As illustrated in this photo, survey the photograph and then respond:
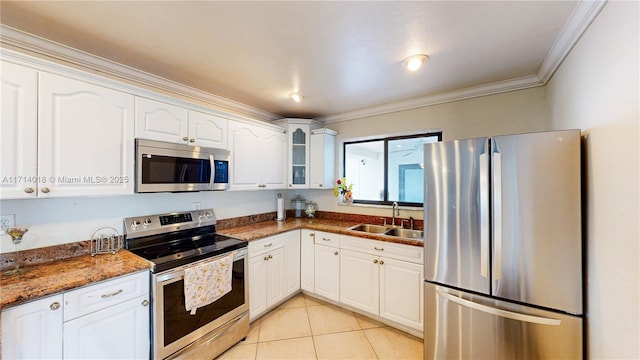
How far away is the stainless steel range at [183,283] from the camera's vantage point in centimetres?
165

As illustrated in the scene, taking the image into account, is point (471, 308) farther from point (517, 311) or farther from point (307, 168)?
point (307, 168)

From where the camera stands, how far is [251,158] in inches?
107

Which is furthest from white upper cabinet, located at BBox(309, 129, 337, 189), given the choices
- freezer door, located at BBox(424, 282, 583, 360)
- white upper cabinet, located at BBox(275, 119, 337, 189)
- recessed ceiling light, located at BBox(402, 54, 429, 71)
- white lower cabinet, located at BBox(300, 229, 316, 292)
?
freezer door, located at BBox(424, 282, 583, 360)

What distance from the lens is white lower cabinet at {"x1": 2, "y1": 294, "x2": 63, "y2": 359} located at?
45.2 inches

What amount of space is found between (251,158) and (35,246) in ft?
5.62

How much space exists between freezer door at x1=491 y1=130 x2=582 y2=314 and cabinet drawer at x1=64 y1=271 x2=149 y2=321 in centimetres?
226

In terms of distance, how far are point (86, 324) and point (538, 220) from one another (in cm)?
264

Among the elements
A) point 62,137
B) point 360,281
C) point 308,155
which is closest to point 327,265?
point 360,281

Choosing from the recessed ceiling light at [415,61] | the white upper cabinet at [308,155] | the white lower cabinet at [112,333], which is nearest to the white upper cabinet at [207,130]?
the white upper cabinet at [308,155]

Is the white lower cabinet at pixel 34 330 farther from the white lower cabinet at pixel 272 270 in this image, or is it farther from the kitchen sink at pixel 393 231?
the kitchen sink at pixel 393 231

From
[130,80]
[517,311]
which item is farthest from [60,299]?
[517,311]

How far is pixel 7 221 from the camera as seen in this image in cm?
150

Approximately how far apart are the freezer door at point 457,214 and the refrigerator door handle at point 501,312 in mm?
90

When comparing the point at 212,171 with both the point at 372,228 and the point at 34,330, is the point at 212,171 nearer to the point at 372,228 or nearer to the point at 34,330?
the point at 34,330
